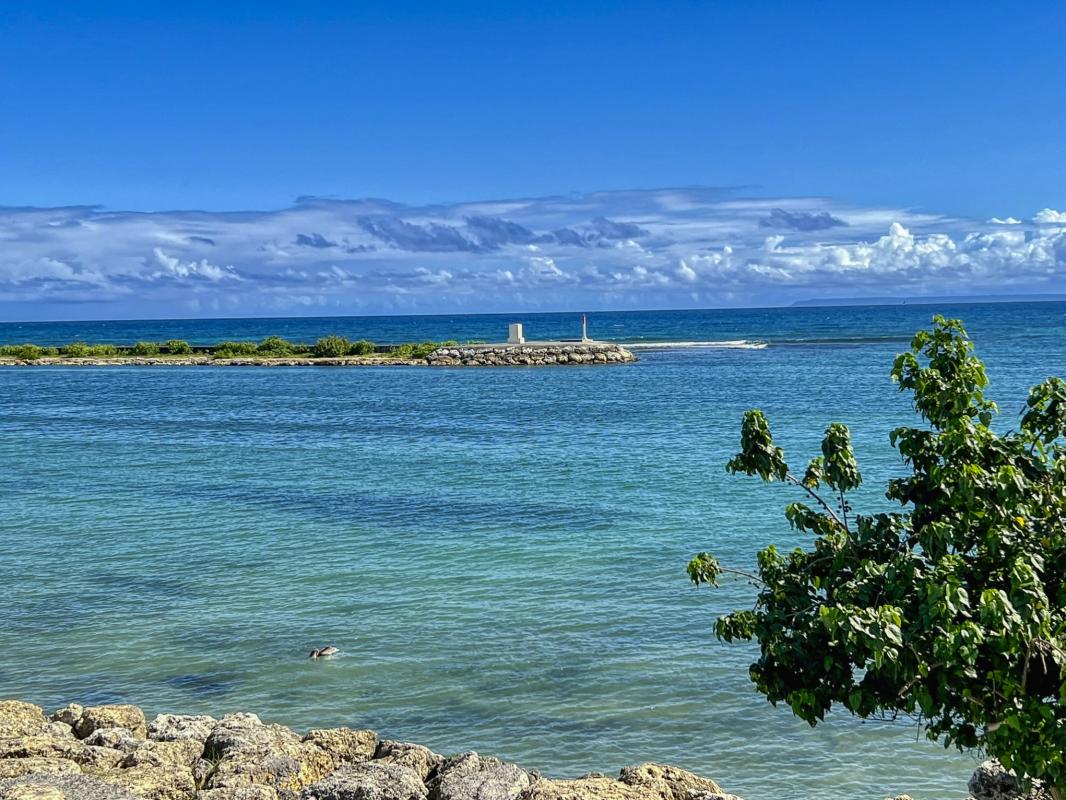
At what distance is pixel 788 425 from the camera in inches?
1671

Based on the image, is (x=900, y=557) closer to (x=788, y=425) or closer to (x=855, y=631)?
(x=855, y=631)

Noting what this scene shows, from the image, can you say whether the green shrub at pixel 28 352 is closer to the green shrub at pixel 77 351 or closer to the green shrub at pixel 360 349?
the green shrub at pixel 77 351

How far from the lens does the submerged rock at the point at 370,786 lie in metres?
9.92

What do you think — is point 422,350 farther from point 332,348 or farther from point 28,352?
point 28,352

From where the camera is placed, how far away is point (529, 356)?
284 ft

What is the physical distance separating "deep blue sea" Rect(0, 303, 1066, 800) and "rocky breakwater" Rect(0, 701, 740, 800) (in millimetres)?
1803

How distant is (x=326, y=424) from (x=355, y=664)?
105ft

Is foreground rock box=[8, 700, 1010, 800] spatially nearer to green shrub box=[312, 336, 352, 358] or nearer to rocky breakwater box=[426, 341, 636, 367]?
rocky breakwater box=[426, 341, 636, 367]

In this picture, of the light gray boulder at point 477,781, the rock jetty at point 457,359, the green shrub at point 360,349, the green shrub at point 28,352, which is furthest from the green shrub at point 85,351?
the light gray boulder at point 477,781

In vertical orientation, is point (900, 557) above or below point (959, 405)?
below

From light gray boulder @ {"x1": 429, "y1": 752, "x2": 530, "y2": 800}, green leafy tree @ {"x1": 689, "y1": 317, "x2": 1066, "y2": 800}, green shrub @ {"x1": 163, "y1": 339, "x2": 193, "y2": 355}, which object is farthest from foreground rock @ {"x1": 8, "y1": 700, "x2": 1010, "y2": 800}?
green shrub @ {"x1": 163, "y1": 339, "x2": 193, "y2": 355}

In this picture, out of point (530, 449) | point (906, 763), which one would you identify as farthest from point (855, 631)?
point (530, 449)

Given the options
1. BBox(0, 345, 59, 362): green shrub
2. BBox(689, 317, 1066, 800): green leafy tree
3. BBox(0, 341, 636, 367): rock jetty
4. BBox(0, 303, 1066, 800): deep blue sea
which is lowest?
BBox(0, 303, 1066, 800): deep blue sea

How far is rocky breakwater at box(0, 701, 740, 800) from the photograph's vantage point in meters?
9.70
